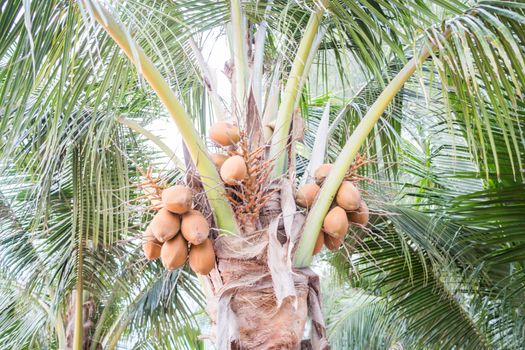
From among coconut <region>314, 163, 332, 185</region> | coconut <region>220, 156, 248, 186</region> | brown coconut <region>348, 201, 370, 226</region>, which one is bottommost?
brown coconut <region>348, 201, 370, 226</region>

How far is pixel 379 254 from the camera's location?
4680 millimetres

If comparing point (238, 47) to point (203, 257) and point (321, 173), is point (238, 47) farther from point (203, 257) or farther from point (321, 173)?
point (203, 257)

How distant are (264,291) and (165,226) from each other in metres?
0.38

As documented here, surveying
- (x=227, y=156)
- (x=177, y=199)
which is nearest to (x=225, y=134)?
(x=227, y=156)

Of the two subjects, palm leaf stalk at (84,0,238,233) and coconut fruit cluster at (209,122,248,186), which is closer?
palm leaf stalk at (84,0,238,233)

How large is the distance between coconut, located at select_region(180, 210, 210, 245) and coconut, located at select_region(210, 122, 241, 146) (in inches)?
12.2

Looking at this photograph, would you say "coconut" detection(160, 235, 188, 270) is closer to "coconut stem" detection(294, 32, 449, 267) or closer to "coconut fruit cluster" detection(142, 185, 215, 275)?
"coconut fruit cluster" detection(142, 185, 215, 275)

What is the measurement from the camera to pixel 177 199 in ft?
7.30

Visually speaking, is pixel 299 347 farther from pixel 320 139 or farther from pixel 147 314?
pixel 147 314

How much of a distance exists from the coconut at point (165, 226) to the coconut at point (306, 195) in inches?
18.7

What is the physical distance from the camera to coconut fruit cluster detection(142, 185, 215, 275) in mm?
2225

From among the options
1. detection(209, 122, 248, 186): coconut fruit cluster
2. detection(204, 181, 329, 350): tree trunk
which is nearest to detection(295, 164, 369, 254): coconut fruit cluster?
detection(204, 181, 329, 350): tree trunk

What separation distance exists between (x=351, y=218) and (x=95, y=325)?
338 centimetres

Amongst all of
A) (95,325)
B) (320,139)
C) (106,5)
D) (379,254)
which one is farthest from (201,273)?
(95,325)
